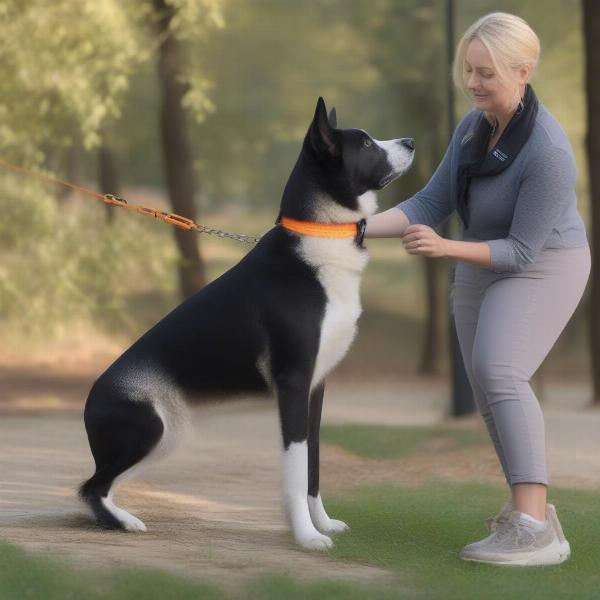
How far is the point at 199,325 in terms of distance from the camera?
570 cm

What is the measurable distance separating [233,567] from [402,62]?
18301mm

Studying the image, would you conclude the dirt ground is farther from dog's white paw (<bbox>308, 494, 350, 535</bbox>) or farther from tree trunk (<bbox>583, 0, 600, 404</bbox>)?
tree trunk (<bbox>583, 0, 600, 404</bbox>)

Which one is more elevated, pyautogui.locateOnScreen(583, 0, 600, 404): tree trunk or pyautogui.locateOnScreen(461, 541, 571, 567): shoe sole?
Result: pyautogui.locateOnScreen(583, 0, 600, 404): tree trunk

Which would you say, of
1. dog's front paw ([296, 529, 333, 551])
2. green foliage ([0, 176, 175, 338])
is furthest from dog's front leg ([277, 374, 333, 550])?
green foliage ([0, 176, 175, 338])

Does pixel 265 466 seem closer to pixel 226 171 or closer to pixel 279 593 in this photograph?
pixel 279 593

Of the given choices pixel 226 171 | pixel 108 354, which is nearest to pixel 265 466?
pixel 108 354

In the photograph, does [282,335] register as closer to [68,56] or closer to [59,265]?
[68,56]

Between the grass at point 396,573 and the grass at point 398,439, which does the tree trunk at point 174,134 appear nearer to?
the grass at point 398,439

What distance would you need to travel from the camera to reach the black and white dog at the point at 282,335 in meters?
5.53

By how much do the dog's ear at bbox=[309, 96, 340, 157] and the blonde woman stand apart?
51cm

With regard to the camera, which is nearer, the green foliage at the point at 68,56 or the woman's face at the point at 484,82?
the woman's face at the point at 484,82

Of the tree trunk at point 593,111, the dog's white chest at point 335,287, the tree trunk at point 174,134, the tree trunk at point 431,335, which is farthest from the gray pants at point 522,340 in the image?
the tree trunk at point 431,335

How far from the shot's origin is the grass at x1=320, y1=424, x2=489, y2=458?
392 inches

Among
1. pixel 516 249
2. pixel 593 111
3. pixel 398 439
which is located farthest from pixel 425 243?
pixel 593 111
